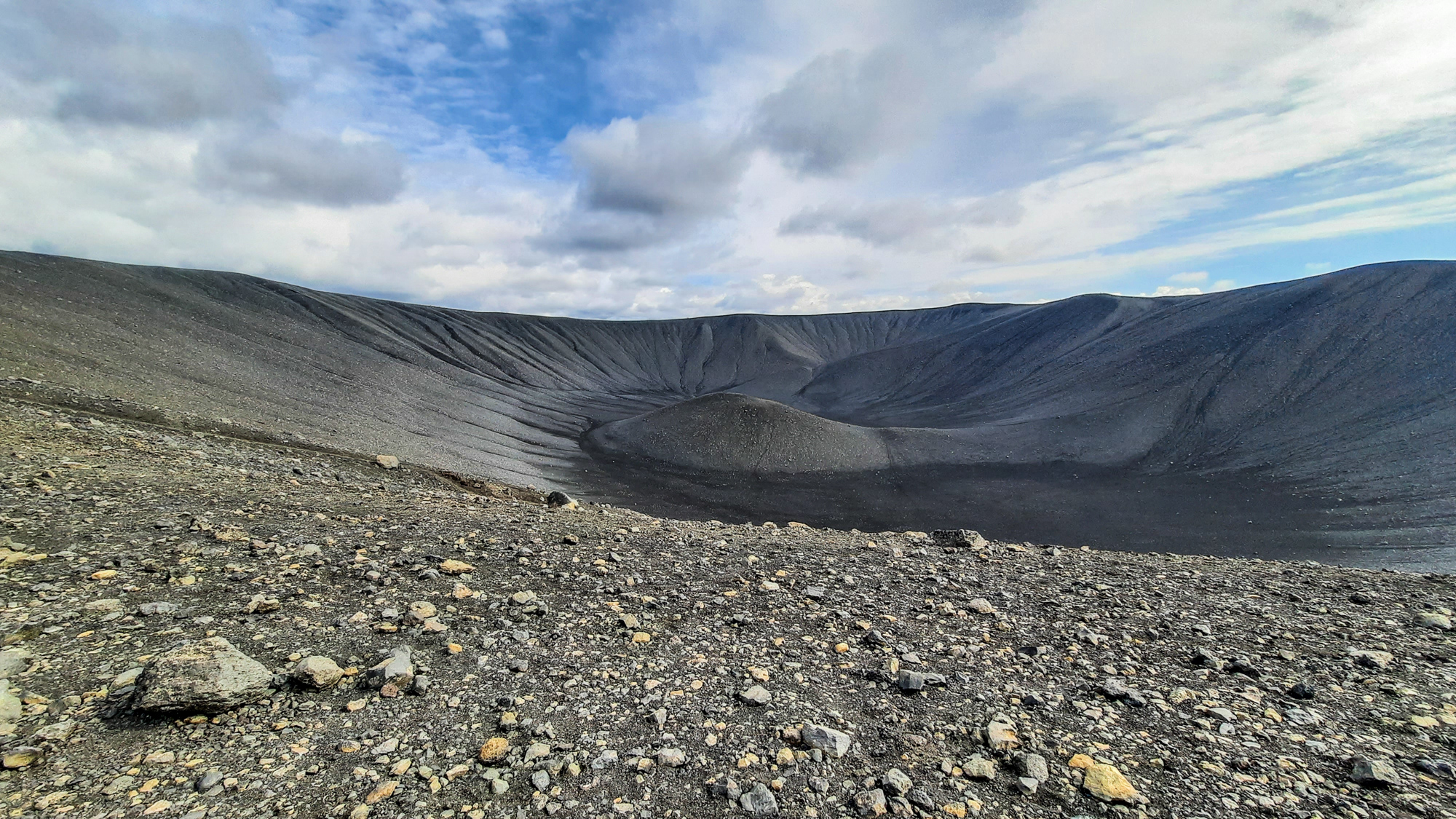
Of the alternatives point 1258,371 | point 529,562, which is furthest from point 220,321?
point 1258,371

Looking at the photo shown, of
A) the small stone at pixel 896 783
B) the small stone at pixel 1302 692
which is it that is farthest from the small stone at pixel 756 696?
the small stone at pixel 1302 692

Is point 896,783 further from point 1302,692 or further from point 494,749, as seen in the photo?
point 1302,692

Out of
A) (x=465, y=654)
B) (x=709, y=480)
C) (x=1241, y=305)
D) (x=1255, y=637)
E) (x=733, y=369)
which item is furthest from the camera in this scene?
(x=733, y=369)

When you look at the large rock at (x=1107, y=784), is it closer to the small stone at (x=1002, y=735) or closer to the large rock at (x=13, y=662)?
the small stone at (x=1002, y=735)

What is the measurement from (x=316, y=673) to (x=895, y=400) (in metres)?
78.6

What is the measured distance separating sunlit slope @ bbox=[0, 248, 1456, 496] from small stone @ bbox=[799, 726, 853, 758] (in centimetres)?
2349

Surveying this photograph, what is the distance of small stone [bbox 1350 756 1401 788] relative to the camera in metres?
3.40

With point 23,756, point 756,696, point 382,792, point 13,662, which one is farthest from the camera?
point 756,696

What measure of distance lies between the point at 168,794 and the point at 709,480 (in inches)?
1352

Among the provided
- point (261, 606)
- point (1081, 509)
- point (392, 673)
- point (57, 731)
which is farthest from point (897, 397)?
point (57, 731)

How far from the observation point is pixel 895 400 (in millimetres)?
78188

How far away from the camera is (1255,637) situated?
5.64 meters

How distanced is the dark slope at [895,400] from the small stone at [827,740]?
23.5m

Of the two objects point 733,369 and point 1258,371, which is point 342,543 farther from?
point 733,369
